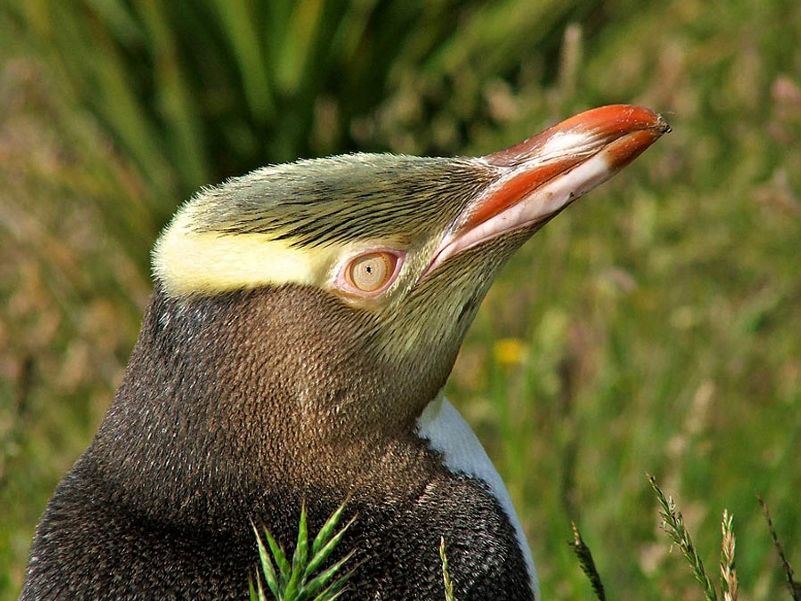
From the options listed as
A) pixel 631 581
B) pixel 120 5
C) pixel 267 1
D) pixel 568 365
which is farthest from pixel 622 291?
pixel 120 5

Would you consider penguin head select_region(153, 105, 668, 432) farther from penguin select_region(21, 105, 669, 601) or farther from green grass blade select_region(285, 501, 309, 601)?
green grass blade select_region(285, 501, 309, 601)

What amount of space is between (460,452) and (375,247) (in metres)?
0.47

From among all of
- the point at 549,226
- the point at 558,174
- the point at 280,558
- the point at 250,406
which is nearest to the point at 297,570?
the point at 280,558

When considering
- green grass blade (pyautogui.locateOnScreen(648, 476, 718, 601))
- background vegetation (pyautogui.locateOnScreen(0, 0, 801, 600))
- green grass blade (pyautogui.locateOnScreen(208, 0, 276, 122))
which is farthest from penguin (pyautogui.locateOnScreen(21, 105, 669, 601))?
green grass blade (pyautogui.locateOnScreen(208, 0, 276, 122))

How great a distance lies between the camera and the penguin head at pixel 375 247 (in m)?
2.41

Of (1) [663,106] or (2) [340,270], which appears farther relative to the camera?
(1) [663,106]

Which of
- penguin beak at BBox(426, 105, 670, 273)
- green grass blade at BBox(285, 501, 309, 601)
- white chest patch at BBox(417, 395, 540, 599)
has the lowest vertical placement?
green grass blade at BBox(285, 501, 309, 601)

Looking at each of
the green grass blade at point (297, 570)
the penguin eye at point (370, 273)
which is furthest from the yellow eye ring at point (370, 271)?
the green grass blade at point (297, 570)

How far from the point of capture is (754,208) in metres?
5.04

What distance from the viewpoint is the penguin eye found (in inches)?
97.3

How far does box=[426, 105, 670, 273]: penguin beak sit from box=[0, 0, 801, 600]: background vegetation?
3.73ft

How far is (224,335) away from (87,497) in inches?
15.4

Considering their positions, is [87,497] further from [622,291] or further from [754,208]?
[754,208]

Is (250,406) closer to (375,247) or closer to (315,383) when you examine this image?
(315,383)
